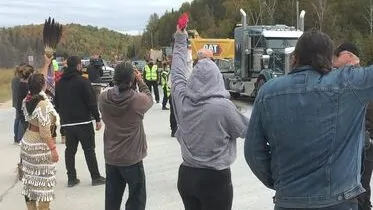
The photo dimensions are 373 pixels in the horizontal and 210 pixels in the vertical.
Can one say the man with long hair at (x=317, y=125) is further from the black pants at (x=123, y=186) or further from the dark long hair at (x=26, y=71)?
the dark long hair at (x=26, y=71)

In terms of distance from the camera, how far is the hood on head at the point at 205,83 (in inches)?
164

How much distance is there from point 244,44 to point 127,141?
57.5 feet

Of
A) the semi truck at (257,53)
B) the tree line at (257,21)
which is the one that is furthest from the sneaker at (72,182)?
the semi truck at (257,53)

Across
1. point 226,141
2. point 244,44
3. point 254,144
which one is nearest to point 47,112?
point 226,141

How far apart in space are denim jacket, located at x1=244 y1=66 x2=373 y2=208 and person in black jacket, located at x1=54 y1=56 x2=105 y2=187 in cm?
550

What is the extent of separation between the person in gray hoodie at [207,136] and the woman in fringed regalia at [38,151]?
94.2 inches

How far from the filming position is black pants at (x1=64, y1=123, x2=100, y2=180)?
8.29m

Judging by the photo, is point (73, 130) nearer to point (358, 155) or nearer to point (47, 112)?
point (47, 112)

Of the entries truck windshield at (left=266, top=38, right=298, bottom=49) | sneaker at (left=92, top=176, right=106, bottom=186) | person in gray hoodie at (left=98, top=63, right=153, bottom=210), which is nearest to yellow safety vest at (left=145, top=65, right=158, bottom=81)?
truck windshield at (left=266, top=38, right=298, bottom=49)

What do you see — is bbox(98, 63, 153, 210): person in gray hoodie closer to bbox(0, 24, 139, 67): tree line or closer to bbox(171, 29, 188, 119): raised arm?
bbox(171, 29, 188, 119): raised arm

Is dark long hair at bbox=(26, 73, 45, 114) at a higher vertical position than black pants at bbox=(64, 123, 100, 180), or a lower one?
higher

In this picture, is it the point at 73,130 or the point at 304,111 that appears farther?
the point at 73,130

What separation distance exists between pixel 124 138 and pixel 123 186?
19.0 inches

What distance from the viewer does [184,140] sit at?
4285mm
